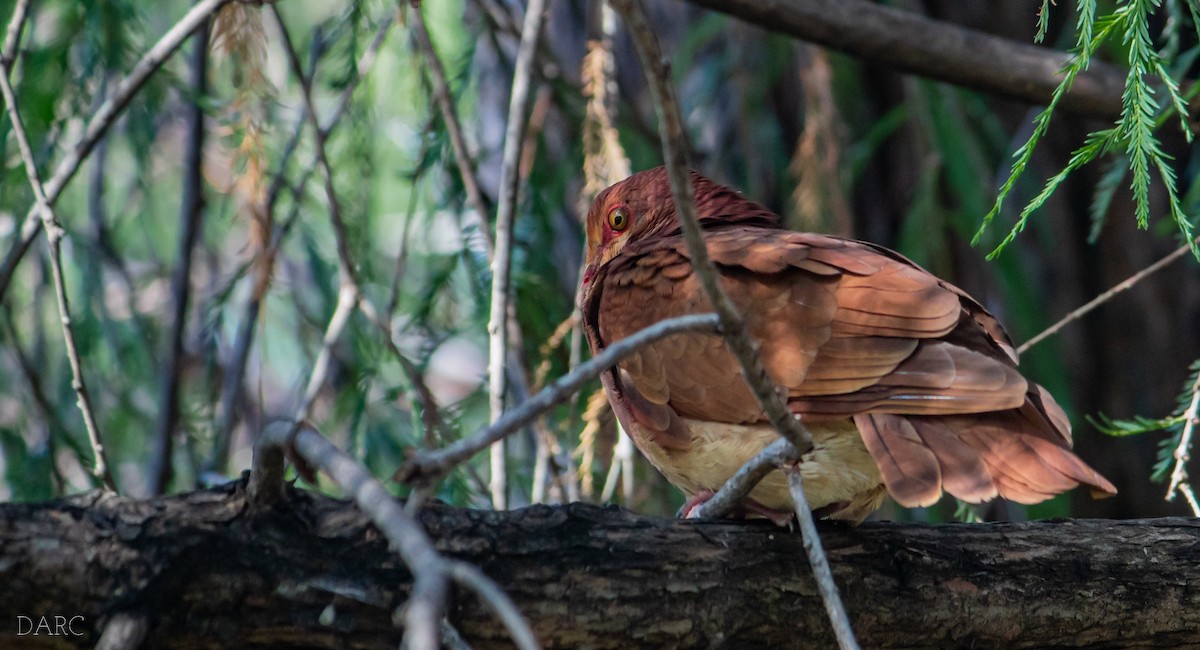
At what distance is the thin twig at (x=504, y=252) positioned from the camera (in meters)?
3.24

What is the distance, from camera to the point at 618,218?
3.69 m

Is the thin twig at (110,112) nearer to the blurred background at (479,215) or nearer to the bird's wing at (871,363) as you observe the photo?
the blurred background at (479,215)

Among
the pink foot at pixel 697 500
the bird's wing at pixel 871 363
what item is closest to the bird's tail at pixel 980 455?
the bird's wing at pixel 871 363

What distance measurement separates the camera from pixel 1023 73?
3859 millimetres

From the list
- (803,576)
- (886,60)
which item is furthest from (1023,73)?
(803,576)

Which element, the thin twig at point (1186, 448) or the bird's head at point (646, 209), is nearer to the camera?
the thin twig at point (1186, 448)

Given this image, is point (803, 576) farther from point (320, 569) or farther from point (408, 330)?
point (408, 330)

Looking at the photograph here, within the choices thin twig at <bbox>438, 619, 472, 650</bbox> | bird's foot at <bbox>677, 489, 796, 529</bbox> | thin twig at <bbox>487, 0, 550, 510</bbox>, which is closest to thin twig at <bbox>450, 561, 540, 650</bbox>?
thin twig at <bbox>438, 619, 472, 650</bbox>

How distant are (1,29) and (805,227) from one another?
121 inches

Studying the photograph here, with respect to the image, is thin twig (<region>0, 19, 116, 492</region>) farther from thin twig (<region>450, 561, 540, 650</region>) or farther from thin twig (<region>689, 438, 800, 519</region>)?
thin twig (<region>450, 561, 540, 650</region>)

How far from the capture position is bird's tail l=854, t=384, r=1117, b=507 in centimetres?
223

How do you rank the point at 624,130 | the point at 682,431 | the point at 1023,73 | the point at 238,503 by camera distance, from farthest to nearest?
the point at 624,130 < the point at 1023,73 < the point at 682,431 < the point at 238,503

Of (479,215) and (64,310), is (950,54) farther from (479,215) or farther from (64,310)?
(64,310)

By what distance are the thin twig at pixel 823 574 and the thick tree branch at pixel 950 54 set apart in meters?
2.08
